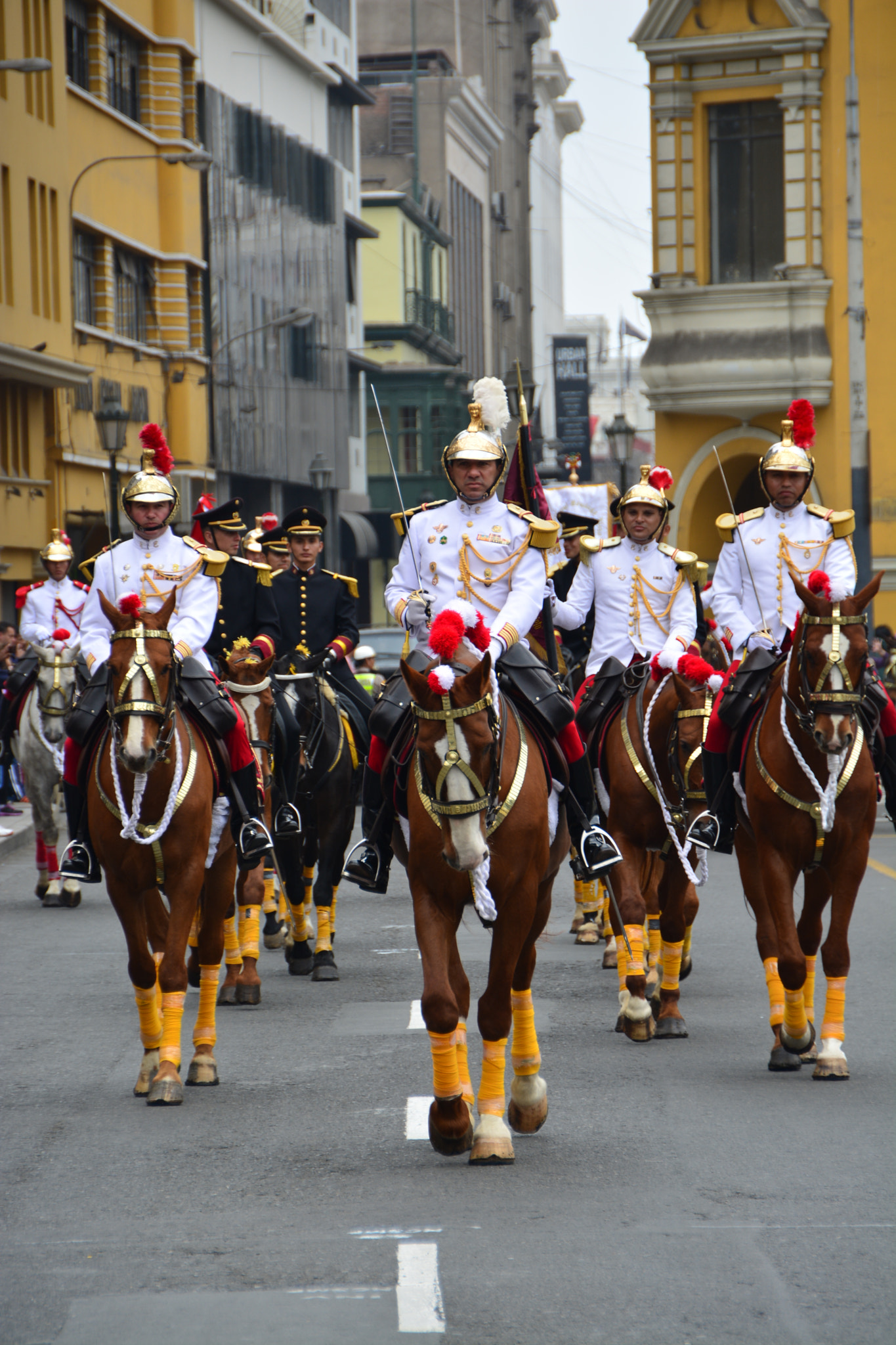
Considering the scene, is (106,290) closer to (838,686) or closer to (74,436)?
(74,436)

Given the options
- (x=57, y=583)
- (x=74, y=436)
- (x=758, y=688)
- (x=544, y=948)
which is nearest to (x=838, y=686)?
(x=758, y=688)

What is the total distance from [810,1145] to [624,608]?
4.34 m

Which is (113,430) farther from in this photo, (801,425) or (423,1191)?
(423,1191)

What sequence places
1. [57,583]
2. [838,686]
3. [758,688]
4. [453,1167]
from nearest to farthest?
[453,1167]
[838,686]
[758,688]
[57,583]

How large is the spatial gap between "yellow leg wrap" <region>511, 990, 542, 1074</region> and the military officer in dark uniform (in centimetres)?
546

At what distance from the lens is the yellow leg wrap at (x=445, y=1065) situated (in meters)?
7.52

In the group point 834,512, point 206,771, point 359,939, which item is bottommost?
point 359,939

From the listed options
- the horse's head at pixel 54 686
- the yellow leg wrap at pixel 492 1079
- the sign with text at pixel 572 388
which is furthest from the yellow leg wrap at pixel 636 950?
the sign with text at pixel 572 388

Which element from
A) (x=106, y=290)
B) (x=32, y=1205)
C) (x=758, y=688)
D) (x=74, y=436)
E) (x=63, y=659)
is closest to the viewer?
(x=32, y=1205)

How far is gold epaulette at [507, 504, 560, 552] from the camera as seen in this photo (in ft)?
28.1

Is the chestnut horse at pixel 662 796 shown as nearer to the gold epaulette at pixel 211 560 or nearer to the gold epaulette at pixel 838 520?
the gold epaulette at pixel 838 520

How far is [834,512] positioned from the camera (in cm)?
1031

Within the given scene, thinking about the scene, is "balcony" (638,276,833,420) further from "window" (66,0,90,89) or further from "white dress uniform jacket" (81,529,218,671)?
"white dress uniform jacket" (81,529,218,671)

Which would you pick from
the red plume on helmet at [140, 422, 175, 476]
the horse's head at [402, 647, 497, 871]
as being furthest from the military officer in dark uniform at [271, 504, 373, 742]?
the horse's head at [402, 647, 497, 871]
